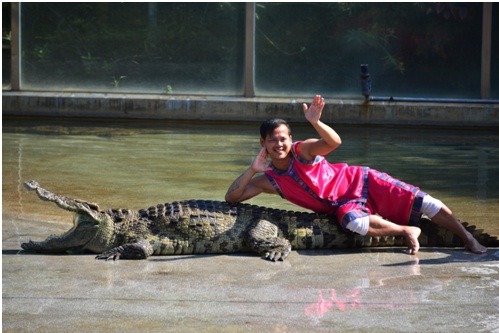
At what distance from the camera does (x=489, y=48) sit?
42.6 feet

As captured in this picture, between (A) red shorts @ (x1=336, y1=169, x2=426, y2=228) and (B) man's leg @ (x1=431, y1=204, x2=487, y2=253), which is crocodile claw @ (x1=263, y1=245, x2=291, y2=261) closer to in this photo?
(A) red shorts @ (x1=336, y1=169, x2=426, y2=228)

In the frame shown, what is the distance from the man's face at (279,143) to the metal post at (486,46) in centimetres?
803

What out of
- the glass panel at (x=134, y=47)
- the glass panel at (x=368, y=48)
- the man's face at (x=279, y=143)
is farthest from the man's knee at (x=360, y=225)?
the glass panel at (x=134, y=47)

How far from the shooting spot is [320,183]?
17.7 feet

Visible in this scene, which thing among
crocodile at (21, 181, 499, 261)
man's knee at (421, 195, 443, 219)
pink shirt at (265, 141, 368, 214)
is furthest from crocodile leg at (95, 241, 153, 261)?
man's knee at (421, 195, 443, 219)

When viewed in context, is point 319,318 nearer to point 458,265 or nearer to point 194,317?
point 194,317

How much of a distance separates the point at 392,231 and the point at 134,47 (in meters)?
8.95

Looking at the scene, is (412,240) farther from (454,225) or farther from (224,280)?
(224,280)

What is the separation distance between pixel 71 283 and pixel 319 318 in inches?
51.2

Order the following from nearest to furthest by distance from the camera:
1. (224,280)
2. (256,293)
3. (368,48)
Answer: (256,293)
(224,280)
(368,48)

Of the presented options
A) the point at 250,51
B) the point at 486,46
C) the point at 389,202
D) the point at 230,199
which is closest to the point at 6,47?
the point at 250,51

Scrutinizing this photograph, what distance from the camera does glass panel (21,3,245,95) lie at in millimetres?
13336

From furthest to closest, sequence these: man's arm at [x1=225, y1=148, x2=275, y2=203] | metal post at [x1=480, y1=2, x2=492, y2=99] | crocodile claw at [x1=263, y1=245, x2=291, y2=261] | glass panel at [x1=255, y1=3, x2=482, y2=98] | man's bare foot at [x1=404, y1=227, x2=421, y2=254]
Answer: glass panel at [x1=255, y1=3, x2=482, y2=98]
metal post at [x1=480, y1=2, x2=492, y2=99]
man's arm at [x1=225, y1=148, x2=275, y2=203]
man's bare foot at [x1=404, y1=227, x2=421, y2=254]
crocodile claw at [x1=263, y1=245, x2=291, y2=261]

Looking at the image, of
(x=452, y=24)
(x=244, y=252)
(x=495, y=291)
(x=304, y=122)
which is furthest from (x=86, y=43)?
(x=495, y=291)
